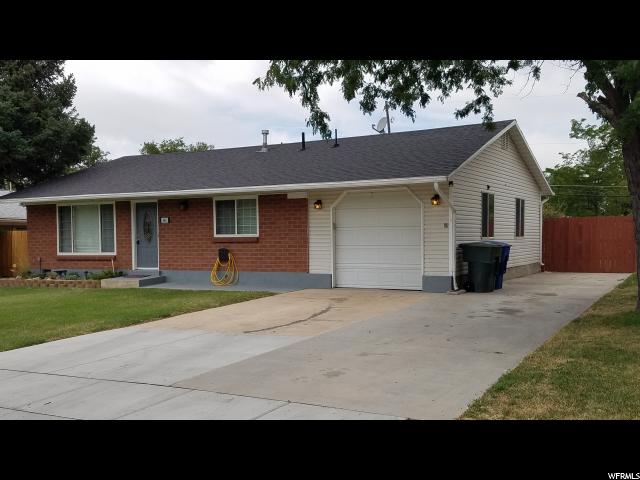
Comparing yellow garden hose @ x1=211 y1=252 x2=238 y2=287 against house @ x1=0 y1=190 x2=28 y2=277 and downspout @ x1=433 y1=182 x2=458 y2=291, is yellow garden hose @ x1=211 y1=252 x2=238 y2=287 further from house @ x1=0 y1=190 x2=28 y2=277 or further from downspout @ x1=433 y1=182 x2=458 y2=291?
house @ x1=0 y1=190 x2=28 y2=277

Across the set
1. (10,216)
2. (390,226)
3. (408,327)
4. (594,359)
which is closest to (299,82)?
(408,327)

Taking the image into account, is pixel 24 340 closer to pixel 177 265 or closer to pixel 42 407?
pixel 42 407

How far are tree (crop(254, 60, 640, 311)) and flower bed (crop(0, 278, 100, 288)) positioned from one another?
→ 878cm

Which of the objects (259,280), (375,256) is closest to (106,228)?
(259,280)

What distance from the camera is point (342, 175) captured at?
13648 mm

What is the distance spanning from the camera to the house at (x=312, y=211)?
1316cm

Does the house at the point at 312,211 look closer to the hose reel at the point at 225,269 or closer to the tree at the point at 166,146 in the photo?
the hose reel at the point at 225,269

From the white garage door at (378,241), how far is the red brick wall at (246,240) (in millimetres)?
1021

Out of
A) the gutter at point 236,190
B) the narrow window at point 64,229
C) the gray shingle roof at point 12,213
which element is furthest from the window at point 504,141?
the gray shingle roof at point 12,213

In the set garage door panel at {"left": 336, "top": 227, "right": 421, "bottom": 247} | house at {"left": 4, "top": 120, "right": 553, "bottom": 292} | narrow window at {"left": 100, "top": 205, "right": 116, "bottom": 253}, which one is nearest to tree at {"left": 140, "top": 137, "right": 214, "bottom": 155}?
house at {"left": 4, "top": 120, "right": 553, "bottom": 292}

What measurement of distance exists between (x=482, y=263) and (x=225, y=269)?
21.8 ft

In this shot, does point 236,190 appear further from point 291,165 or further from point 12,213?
point 12,213

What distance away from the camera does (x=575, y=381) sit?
5.35 meters
